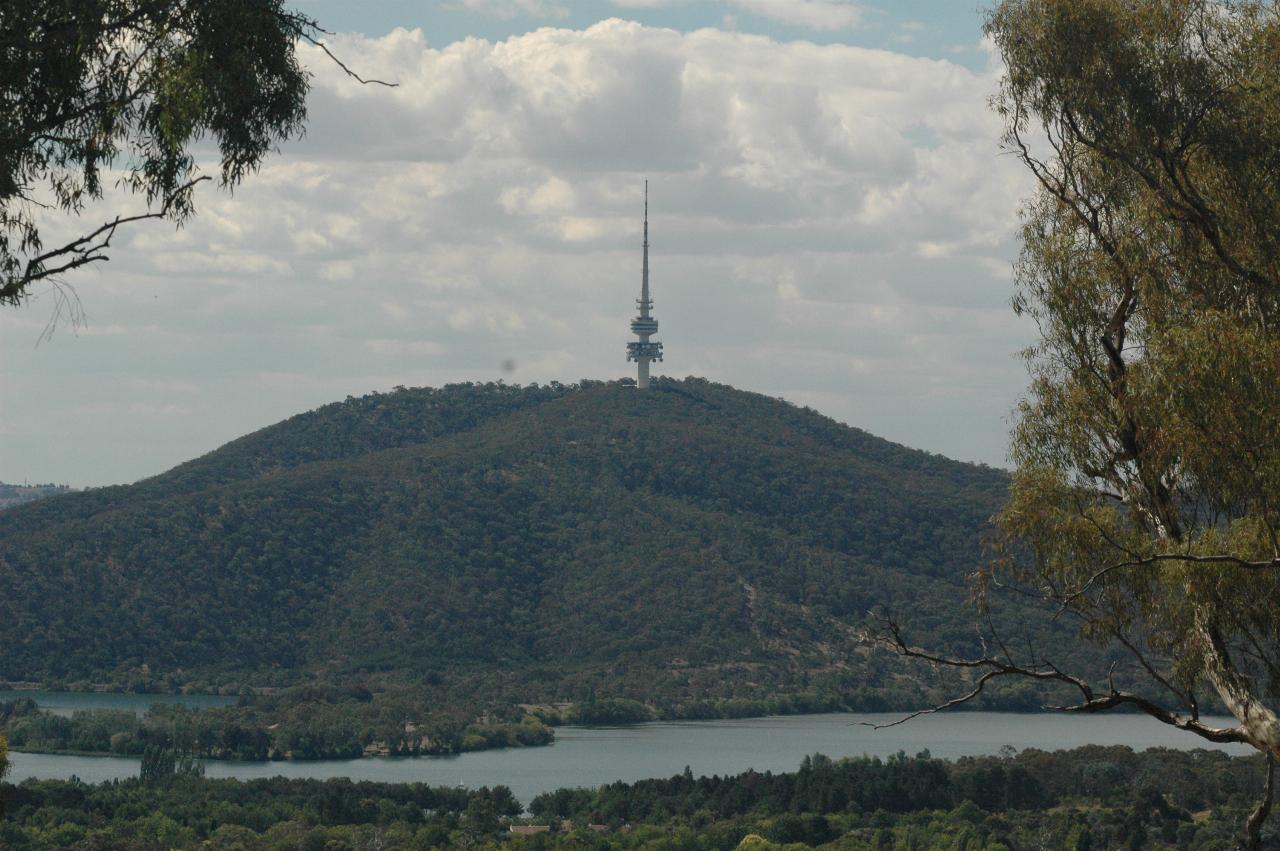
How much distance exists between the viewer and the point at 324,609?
101562 millimetres

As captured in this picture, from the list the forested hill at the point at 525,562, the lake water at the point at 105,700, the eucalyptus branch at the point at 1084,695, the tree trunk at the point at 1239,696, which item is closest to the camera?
the eucalyptus branch at the point at 1084,695

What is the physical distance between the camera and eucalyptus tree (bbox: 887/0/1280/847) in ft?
31.7

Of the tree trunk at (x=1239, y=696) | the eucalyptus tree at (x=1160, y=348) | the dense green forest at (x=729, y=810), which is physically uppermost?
the eucalyptus tree at (x=1160, y=348)

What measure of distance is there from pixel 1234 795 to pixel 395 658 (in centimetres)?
5776

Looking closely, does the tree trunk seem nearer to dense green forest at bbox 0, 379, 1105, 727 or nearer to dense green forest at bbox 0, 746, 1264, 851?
dense green forest at bbox 0, 746, 1264, 851

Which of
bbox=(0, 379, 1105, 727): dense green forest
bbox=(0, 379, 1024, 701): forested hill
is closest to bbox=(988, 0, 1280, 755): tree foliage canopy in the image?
bbox=(0, 379, 1105, 727): dense green forest

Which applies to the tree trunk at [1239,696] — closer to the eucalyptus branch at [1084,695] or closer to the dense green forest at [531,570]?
the eucalyptus branch at [1084,695]

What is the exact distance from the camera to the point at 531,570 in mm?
107125

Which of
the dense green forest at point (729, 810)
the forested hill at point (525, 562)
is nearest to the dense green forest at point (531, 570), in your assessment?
the forested hill at point (525, 562)

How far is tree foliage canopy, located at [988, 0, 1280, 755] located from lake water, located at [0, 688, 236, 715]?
7800cm

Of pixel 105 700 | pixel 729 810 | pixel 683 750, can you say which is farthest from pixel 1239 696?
pixel 105 700

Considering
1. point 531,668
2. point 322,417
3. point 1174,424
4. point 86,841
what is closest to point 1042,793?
point 86,841

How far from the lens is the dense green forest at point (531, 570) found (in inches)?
3642

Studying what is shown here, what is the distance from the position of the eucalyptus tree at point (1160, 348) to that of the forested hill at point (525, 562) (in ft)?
244
